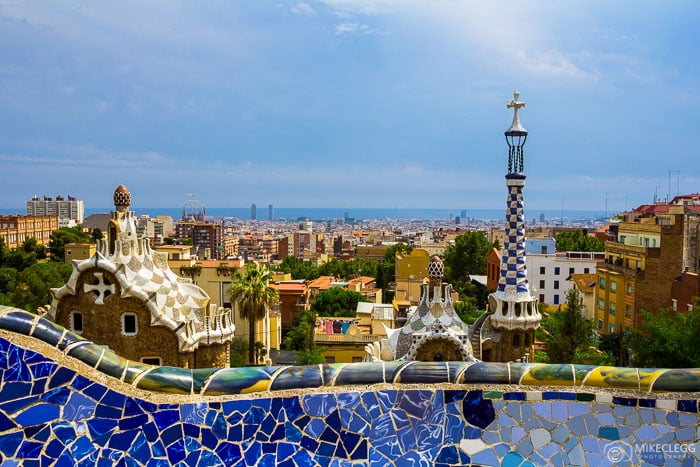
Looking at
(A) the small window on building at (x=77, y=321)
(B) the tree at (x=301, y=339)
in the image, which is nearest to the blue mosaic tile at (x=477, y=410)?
(A) the small window on building at (x=77, y=321)

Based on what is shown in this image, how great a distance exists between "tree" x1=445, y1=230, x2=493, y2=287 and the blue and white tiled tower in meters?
38.1

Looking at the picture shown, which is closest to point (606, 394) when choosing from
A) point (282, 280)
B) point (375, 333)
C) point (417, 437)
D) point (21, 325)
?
point (417, 437)

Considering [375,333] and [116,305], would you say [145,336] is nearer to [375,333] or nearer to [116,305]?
[116,305]

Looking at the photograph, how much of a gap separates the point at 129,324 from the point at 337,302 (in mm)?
23100

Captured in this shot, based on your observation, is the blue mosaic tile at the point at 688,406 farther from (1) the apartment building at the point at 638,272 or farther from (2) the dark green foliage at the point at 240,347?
(1) the apartment building at the point at 638,272

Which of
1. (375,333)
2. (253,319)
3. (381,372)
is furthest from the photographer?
(375,333)

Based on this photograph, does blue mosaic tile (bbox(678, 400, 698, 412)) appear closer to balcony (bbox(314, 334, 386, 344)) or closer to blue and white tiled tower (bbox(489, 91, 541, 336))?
blue and white tiled tower (bbox(489, 91, 541, 336))

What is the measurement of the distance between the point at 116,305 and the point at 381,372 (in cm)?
1091


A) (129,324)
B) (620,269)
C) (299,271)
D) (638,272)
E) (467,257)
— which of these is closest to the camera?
(129,324)

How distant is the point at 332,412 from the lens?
4.08 m

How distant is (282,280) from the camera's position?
46.0 m

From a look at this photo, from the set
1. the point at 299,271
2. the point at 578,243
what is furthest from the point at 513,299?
the point at 299,271

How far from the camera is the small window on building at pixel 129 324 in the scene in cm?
1382

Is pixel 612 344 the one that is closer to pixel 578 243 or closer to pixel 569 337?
pixel 569 337
